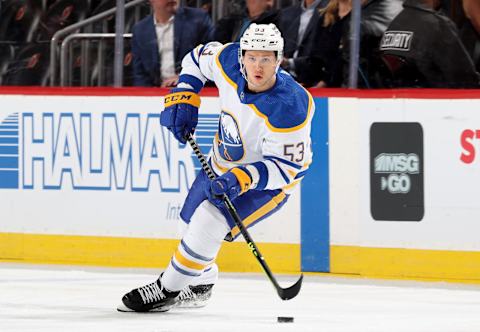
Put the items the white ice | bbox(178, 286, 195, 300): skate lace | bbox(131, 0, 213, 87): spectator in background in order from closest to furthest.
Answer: the white ice < bbox(178, 286, 195, 300): skate lace < bbox(131, 0, 213, 87): spectator in background

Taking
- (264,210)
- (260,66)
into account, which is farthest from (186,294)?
(260,66)

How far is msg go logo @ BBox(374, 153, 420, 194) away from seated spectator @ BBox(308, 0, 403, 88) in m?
0.40

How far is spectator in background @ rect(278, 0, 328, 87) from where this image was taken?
23.2 ft

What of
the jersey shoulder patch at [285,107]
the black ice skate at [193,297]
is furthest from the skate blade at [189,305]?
the jersey shoulder patch at [285,107]

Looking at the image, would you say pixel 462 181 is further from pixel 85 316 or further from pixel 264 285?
pixel 85 316

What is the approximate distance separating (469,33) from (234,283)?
1684 millimetres

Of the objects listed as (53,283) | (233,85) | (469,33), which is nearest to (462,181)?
(469,33)

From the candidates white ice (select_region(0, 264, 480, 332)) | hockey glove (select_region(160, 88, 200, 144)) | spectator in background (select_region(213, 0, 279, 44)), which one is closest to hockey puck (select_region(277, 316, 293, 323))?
white ice (select_region(0, 264, 480, 332))

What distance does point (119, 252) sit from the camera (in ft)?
24.2

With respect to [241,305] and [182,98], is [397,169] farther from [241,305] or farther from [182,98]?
[182,98]

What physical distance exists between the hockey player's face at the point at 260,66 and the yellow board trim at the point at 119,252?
188 cm

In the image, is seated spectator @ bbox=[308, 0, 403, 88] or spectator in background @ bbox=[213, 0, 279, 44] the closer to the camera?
seated spectator @ bbox=[308, 0, 403, 88]

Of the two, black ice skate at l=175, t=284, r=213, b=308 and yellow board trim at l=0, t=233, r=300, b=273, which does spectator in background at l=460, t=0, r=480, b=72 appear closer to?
yellow board trim at l=0, t=233, r=300, b=273

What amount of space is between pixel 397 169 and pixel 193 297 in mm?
1521
